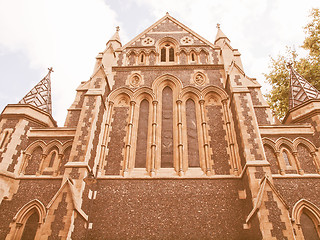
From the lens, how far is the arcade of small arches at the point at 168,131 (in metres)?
9.84

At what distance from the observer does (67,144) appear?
1047 centimetres

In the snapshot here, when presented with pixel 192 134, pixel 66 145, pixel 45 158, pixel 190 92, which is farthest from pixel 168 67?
pixel 45 158

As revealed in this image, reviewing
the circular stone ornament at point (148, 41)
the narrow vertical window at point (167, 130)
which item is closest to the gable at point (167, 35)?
the circular stone ornament at point (148, 41)

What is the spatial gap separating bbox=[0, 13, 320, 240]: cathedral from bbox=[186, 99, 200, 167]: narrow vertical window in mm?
50

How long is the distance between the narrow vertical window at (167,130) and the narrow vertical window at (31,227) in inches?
208

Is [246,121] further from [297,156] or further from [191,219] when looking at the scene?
[191,219]

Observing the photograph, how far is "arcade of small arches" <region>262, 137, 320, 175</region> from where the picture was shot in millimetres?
9297

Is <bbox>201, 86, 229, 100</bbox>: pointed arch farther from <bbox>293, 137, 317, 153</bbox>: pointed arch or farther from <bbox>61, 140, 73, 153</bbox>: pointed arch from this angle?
<bbox>61, 140, 73, 153</bbox>: pointed arch

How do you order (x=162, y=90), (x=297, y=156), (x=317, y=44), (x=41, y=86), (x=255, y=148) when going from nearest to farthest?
(x=255, y=148) → (x=297, y=156) → (x=162, y=90) → (x=41, y=86) → (x=317, y=44)

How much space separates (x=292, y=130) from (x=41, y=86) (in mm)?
13984

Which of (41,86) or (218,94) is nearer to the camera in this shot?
(218,94)

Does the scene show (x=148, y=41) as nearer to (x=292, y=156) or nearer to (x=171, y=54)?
(x=171, y=54)

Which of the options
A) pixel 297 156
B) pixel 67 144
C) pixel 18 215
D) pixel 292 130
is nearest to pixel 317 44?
pixel 292 130

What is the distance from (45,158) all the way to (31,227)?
2852mm
